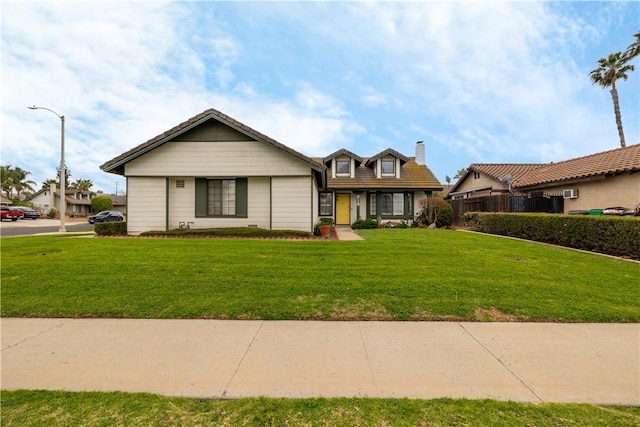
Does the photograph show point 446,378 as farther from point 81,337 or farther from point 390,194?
point 390,194

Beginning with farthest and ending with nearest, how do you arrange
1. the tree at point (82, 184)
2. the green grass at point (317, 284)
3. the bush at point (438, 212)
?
the tree at point (82, 184)
the bush at point (438, 212)
the green grass at point (317, 284)

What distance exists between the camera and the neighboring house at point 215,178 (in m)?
12.7

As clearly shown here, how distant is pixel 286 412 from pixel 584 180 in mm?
19279

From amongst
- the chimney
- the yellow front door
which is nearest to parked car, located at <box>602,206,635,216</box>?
the chimney

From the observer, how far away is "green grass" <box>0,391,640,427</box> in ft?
8.07

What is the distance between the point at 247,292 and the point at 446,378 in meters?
3.73

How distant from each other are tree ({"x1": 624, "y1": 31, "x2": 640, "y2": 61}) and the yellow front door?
2530cm

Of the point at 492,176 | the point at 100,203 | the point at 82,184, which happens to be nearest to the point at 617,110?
the point at 492,176

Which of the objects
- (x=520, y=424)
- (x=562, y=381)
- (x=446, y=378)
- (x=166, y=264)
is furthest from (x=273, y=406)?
(x=166, y=264)

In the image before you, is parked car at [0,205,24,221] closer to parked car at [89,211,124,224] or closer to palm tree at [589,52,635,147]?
parked car at [89,211,124,224]

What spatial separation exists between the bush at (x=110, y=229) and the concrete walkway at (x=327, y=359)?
892 cm

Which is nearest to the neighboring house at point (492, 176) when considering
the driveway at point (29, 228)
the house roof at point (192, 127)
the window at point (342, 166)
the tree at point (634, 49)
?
the window at point (342, 166)

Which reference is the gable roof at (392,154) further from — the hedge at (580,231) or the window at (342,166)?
the hedge at (580,231)

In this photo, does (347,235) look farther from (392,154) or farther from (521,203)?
(521,203)
